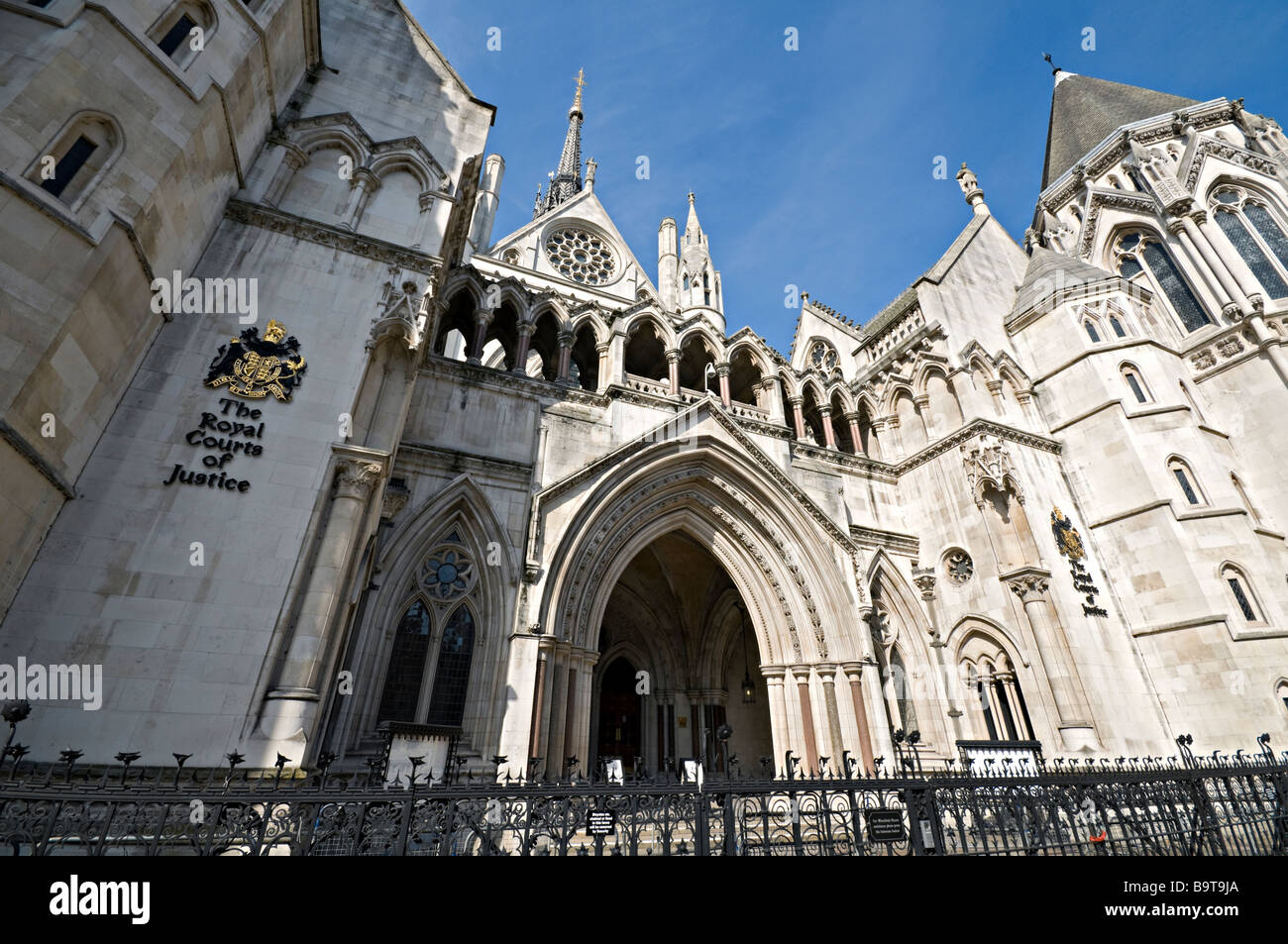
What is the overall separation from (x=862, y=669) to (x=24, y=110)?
16.4 m

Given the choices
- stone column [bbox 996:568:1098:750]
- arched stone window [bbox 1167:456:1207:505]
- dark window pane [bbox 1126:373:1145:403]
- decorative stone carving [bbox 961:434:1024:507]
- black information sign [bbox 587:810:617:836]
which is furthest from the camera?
dark window pane [bbox 1126:373:1145:403]

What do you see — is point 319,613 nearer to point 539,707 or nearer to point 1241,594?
point 539,707

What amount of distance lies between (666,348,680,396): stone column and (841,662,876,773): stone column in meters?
8.23

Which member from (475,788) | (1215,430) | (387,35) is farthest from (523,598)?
(1215,430)

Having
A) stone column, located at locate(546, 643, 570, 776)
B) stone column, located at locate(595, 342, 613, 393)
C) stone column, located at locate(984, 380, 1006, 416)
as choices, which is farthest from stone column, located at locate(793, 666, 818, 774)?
stone column, located at locate(984, 380, 1006, 416)

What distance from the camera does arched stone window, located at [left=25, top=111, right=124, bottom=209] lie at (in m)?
6.71

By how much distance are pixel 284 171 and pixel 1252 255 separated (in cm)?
2881

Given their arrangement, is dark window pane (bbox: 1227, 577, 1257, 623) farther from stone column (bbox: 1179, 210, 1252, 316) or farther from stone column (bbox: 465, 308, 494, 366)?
stone column (bbox: 465, 308, 494, 366)

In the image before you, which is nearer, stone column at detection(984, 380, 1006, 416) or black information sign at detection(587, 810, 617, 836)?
black information sign at detection(587, 810, 617, 836)

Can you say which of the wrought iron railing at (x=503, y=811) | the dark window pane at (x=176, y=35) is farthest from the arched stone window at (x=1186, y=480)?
the dark window pane at (x=176, y=35)

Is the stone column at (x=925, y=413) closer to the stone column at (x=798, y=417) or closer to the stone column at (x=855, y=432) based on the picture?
the stone column at (x=855, y=432)

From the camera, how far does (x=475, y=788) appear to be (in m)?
5.02
